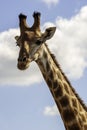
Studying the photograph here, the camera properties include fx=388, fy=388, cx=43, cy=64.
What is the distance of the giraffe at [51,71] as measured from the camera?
1129cm

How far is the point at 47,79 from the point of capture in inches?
468

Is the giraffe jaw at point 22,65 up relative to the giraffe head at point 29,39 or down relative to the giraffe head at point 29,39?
down

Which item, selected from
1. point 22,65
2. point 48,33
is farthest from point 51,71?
point 22,65

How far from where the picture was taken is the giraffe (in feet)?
37.0

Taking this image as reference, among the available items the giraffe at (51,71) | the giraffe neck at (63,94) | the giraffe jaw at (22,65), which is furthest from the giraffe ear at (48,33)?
the giraffe jaw at (22,65)

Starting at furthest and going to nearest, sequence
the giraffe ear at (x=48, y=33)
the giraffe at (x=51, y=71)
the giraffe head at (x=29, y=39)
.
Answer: the giraffe ear at (x=48, y=33)
the giraffe at (x=51, y=71)
the giraffe head at (x=29, y=39)

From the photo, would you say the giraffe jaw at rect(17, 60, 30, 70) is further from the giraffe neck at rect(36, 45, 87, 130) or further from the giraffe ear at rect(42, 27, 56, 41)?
the giraffe ear at rect(42, 27, 56, 41)

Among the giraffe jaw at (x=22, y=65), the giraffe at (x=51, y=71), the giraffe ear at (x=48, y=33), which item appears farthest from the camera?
the giraffe ear at (x=48, y=33)

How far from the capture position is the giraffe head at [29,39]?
10.9 m

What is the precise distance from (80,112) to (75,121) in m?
0.41

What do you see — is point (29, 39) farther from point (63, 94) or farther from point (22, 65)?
point (63, 94)

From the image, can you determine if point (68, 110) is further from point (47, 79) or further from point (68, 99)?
point (47, 79)

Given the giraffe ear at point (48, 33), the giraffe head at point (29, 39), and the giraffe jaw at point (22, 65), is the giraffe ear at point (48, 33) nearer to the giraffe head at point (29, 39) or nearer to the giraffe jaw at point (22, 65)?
the giraffe head at point (29, 39)

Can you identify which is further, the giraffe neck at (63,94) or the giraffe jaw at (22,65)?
the giraffe neck at (63,94)
